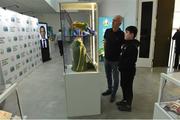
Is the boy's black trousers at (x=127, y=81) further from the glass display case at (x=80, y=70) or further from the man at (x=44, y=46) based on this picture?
the man at (x=44, y=46)

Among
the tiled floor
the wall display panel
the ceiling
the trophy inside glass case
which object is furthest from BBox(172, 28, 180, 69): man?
the ceiling

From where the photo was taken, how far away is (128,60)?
231 centimetres

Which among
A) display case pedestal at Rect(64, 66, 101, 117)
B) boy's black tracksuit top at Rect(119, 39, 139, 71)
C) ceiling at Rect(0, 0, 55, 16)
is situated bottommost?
display case pedestal at Rect(64, 66, 101, 117)

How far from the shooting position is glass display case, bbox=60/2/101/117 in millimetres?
2264

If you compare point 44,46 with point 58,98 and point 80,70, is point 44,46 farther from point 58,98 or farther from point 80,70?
point 80,70

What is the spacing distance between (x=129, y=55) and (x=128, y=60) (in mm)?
82

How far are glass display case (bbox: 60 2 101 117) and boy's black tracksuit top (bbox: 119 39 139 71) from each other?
17.1 inches

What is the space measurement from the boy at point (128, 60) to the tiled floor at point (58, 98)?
0.77ft

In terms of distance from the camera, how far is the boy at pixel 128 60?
7.42 feet

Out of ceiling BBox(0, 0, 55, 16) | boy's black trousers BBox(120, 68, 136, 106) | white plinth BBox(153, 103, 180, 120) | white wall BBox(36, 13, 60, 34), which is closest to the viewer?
white plinth BBox(153, 103, 180, 120)

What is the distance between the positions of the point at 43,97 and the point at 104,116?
1.43 meters

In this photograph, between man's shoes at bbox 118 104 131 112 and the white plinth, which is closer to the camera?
the white plinth

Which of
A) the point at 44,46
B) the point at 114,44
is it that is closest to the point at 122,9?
the point at 44,46

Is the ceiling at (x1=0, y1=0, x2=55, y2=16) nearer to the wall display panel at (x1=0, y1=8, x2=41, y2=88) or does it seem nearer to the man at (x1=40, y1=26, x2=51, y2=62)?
the man at (x1=40, y1=26, x2=51, y2=62)
